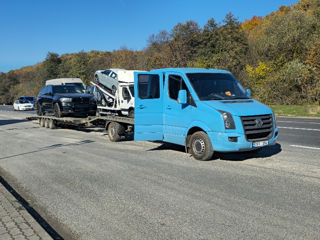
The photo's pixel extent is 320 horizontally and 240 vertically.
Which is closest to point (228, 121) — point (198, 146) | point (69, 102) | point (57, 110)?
point (198, 146)

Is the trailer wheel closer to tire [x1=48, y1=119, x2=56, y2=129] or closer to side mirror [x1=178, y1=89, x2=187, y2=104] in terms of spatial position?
tire [x1=48, y1=119, x2=56, y2=129]

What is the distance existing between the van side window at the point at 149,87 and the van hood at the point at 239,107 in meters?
1.70

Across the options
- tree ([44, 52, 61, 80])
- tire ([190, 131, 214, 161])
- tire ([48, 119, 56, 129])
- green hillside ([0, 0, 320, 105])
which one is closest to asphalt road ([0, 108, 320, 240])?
tire ([190, 131, 214, 161])

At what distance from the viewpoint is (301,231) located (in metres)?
3.90

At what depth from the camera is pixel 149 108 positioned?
29.2 ft

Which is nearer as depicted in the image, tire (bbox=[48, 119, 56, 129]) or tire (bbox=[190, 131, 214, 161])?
tire (bbox=[190, 131, 214, 161])

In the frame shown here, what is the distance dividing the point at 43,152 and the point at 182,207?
254 inches

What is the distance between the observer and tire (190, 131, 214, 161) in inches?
303

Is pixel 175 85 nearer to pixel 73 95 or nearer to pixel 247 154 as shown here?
pixel 247 154

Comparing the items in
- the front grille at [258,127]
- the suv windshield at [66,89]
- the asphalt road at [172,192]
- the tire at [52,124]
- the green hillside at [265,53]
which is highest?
the green hillside at [265,53]

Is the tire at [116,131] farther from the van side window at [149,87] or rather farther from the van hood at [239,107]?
the van hood at [239,107]

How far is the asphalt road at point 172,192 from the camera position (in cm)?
409

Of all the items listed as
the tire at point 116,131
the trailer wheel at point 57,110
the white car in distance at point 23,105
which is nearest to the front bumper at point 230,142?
the tire at point 116,131

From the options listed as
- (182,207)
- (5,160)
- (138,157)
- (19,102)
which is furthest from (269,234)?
(19,102)
